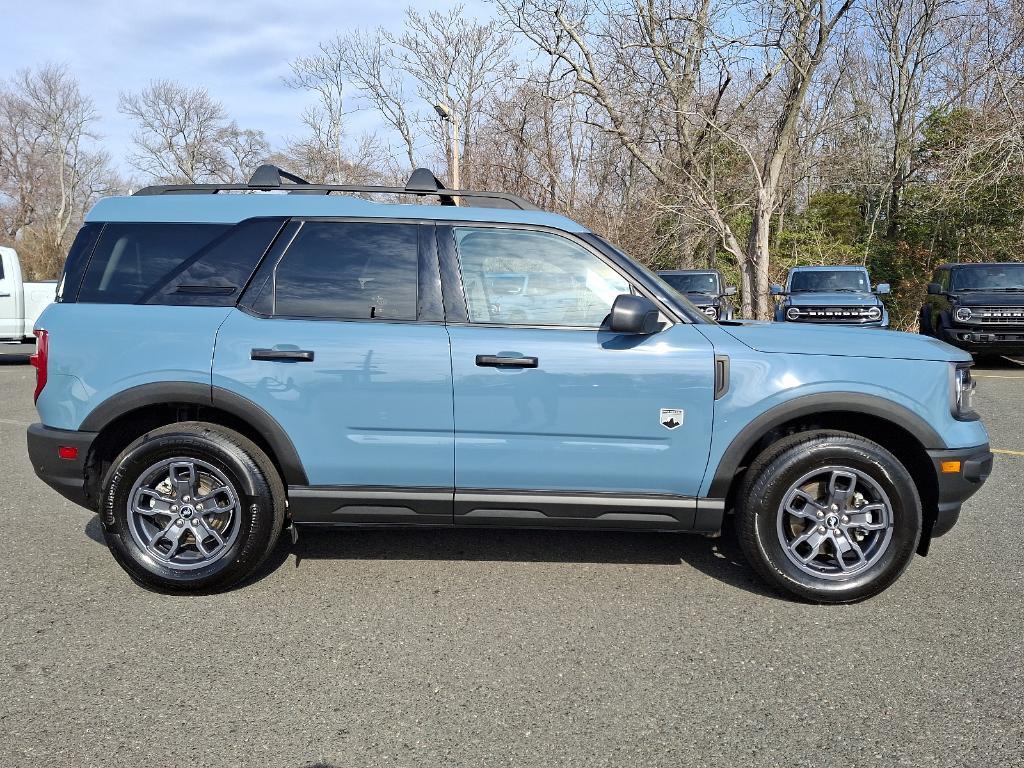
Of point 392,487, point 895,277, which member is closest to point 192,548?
point 392,487

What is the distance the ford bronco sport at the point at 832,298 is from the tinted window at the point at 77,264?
13038 millimetres

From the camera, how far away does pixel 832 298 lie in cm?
1465

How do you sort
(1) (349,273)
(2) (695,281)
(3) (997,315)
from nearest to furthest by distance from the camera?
(1) (349,273) < (3) (997,315) < (2) (695,281)

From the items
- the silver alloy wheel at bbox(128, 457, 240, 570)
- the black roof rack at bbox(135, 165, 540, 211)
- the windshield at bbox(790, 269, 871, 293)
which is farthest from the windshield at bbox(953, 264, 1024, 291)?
the silver alloy wheel at bbox(128, 457, 240, 570)

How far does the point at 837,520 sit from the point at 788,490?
296 mm

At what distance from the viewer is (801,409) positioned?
11.3 ft

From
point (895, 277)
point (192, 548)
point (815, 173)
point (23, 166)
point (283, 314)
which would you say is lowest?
point (192, 548)

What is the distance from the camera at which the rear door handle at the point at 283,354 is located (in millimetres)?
3482

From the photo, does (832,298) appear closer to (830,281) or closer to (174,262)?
(830,281)

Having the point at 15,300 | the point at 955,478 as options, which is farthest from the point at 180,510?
the point at 15,300

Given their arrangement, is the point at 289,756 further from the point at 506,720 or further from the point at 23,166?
the point at 23,166

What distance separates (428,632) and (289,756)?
3.01 ft

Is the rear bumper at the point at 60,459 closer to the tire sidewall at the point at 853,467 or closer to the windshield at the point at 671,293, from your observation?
the windshield at the point at 671,293

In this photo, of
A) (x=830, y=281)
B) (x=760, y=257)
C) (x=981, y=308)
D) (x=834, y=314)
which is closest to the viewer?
(x=981, y=308)
